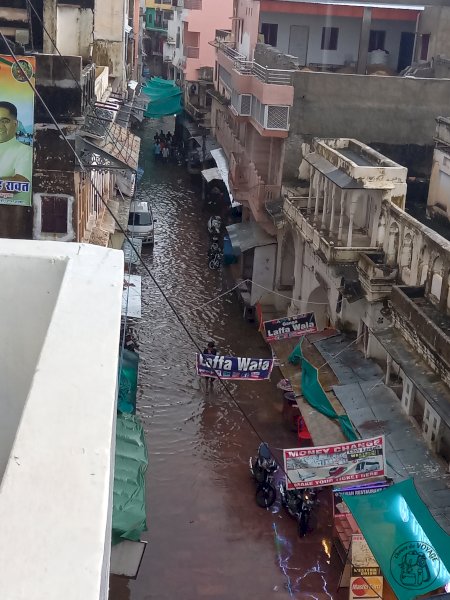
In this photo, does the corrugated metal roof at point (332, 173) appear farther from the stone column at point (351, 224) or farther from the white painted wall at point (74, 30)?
the white painted wall at point (74, 30)

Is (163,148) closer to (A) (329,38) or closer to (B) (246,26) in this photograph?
(B) (246,26)

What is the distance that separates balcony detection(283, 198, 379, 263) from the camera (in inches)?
766

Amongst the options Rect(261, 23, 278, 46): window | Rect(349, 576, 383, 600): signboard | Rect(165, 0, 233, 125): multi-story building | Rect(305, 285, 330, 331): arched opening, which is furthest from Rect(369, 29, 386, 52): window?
Rect(349, 576, 383, 600): signboard

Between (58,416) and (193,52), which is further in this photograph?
(193,52)

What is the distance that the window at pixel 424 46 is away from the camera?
1164 inches

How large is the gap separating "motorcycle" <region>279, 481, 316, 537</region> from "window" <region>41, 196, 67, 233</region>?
26.9 ft

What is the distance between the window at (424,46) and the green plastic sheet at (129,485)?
19.4 meters

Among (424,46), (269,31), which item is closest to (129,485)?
(269,31)

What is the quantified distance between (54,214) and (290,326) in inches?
242

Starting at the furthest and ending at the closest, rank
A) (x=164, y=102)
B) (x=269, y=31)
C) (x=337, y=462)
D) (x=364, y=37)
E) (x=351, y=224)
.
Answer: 1. (x=164, y=102)
2. (x=269, y=31)
3. (x=364, y=37)
4. (x=351, y=224)
5. (x=337, y=462)

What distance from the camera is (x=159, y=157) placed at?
50.9m

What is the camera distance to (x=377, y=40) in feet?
102

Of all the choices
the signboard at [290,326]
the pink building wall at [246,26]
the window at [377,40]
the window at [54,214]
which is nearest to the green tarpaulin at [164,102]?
the pink building wall at [246,26]

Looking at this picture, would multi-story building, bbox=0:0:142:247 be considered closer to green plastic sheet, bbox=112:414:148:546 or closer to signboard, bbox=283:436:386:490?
green plastic sheet, bbox=112:414:148:546
